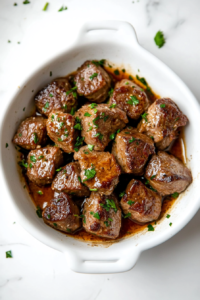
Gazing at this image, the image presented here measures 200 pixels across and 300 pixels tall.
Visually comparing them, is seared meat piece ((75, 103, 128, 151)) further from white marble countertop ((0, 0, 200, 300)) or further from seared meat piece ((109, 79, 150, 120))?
white marble countertop ((0, 0, 200, 300))

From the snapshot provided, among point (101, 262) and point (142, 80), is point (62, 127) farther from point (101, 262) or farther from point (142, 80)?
point (101, 262)

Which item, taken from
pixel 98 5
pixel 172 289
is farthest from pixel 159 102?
pixel 172 289

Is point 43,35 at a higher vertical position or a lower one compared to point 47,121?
higher

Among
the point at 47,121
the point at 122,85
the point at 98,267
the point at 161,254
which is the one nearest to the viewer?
the point at 98,267

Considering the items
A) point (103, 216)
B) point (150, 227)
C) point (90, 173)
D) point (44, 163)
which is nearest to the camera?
point (90, 173)

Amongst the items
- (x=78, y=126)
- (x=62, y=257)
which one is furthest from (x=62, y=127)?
(x=62, y=257)

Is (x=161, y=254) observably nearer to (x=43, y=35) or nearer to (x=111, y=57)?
(x=111, y=57)

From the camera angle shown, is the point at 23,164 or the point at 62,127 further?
the point at 23,164
